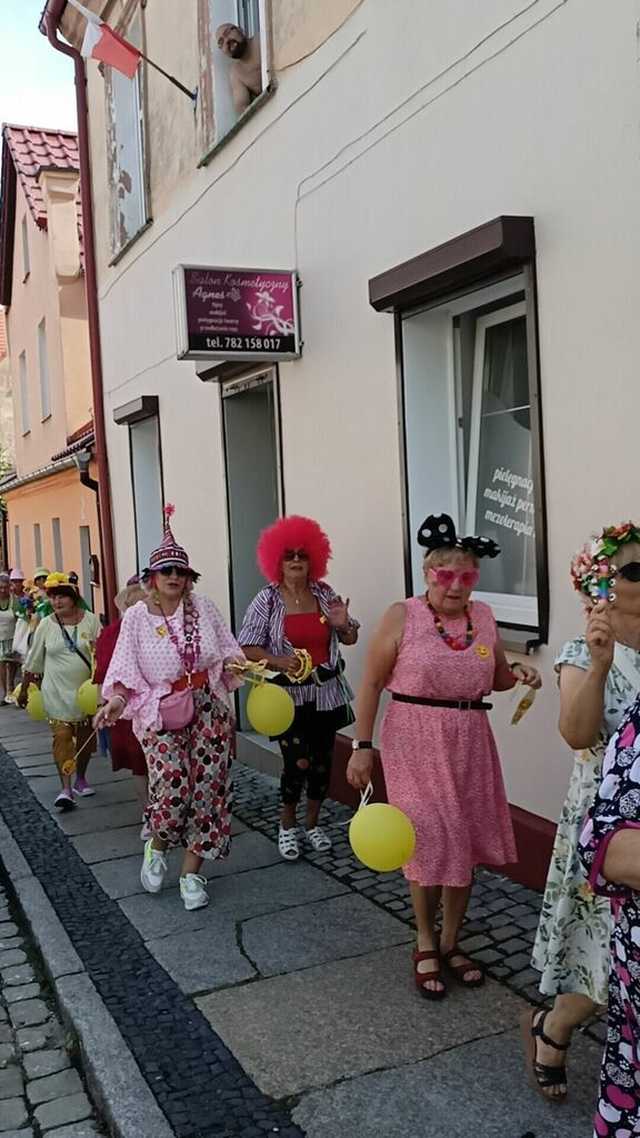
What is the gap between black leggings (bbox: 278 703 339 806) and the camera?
5.32 m

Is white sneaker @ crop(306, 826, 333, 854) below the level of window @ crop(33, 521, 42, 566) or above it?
below

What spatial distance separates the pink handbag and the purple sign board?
2264mm

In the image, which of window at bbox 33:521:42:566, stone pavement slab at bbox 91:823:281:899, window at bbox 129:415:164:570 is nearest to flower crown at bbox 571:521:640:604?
stone pavement slab at bbox 91:823:281:899

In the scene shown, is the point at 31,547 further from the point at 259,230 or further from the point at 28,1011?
the point at 28,1011

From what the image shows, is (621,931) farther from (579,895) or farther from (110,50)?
(110,50)

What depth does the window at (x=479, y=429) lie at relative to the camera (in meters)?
4.86

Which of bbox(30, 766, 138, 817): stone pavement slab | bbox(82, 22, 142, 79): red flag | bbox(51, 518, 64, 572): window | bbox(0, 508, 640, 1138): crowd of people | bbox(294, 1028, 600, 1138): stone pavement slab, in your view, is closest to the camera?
bbox(0, 508, 640, 1138): crowd of people

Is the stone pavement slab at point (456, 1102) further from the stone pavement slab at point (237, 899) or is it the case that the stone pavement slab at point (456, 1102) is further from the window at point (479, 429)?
the window at point (479, 429)

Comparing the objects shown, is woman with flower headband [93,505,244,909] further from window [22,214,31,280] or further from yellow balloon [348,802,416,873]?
window [22,214,31,280]

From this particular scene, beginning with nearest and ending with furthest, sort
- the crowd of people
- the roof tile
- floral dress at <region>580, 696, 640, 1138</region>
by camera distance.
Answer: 1. floral dress at <region>580, 696, 640, 1138</region>
2. the crowd of people
3. the roof tile

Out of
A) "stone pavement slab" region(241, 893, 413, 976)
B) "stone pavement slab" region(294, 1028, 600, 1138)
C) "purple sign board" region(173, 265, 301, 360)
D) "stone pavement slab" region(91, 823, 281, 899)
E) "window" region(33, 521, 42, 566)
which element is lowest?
"stone pavement slab" region(91, 823, 281, 899)

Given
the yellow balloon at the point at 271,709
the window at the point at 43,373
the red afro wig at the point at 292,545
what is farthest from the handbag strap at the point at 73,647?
the window at the point at 43,373

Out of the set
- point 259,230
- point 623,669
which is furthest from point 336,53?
point 623,669

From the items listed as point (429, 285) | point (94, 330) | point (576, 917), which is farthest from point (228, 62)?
point (576, 917)
